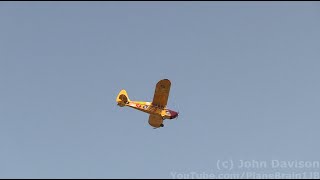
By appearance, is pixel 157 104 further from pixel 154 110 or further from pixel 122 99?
pixel 122 99

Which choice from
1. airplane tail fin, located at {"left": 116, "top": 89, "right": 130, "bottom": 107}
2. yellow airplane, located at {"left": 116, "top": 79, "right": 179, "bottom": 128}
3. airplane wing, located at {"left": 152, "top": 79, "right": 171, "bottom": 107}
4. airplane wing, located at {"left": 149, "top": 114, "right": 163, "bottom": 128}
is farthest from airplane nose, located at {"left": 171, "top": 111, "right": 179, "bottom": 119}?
airplane tail fin, located at {"left": 116, "top": 89, "right": 130, "bottom": 107}

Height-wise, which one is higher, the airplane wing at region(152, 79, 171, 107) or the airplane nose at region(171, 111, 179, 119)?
the airplane wing at region(152, 79, 171, 107)

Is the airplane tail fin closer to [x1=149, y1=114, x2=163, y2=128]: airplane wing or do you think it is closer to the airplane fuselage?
the airplane fuselage

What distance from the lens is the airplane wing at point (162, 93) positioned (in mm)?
82812

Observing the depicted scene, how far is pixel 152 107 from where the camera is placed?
84.8 m

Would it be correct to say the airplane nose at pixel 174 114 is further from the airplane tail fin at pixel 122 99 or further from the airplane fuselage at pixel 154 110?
the airplane tail fin at pixel 122 99

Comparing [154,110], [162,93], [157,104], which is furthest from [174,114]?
[162,93]

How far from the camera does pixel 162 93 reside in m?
83.7

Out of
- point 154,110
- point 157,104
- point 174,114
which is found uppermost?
point 157,104

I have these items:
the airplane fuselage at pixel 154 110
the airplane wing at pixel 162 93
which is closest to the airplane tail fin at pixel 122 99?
the airplane fuselage at pixel 154 110

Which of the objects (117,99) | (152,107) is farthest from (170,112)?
(117,99)

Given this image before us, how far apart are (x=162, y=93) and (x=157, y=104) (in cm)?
191

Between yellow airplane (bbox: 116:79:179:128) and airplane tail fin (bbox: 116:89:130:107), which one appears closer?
yellow airplane (bbox: 116:79:179:128)

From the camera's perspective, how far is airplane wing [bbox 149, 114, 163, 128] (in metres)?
86.2
